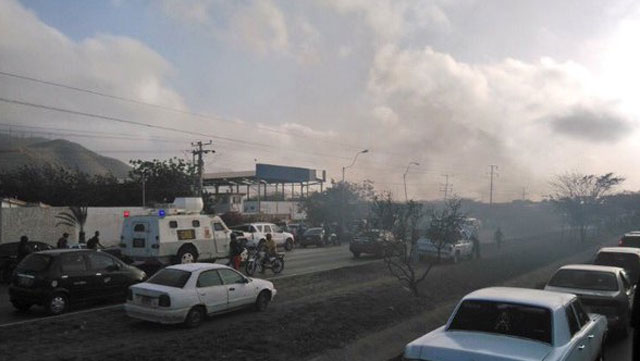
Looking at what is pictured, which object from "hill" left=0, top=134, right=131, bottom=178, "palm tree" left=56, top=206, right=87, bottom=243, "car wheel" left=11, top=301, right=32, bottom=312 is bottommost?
"car wheel" left=11, top=301, right=32, bottom=312

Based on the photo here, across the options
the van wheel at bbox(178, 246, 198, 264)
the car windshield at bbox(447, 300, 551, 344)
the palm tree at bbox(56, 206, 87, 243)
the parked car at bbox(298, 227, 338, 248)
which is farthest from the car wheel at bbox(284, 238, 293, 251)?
the car windshield at bbox(447, 300, 551, 344)

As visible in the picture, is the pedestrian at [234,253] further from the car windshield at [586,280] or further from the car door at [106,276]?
the car windshield at [586,280]

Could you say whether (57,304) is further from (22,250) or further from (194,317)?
(22,250)

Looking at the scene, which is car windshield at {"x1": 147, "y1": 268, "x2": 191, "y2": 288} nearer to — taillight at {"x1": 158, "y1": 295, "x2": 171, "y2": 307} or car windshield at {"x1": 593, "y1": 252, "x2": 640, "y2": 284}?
taillight at {"x1": 158, "y1": 295, "x2": 171, "y2": 307}

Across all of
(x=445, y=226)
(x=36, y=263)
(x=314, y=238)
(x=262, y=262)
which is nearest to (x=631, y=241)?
(x=445, y=226)

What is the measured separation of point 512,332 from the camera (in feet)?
19.6

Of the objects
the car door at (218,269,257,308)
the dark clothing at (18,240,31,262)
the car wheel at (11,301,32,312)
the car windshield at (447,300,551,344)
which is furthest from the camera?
the dark clothing at (18,240,31,262)

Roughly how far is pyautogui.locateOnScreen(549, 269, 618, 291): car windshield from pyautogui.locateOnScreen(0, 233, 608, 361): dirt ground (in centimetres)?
275

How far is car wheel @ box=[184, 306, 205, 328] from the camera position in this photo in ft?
34.6

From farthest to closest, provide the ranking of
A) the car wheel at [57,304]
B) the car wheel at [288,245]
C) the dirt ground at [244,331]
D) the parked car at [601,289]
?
the car wheel at [288,245] < the car wheel at [57,304] < the parked car at [601,289] < the dirt ground at [244,331]

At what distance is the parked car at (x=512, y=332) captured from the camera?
17.7 ft

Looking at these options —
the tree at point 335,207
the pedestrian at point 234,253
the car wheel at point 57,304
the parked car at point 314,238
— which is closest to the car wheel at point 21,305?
the car wheel at point 57,304

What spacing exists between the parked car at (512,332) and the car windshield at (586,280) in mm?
3776

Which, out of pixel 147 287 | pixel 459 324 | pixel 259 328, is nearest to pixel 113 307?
pixel 147 287
